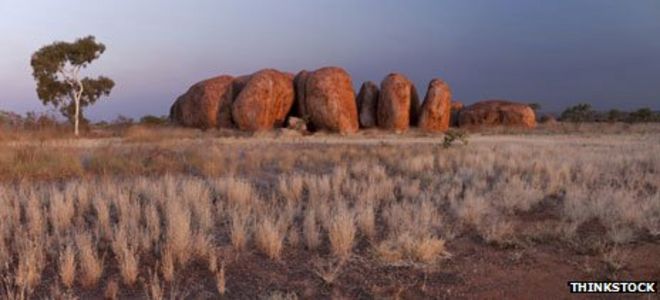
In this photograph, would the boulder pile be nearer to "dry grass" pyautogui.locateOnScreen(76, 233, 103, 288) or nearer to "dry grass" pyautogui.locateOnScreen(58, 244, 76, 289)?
"dry grass" pyautogui.locateOnScreen(76, 233, 103, 288)

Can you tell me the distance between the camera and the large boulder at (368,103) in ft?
113

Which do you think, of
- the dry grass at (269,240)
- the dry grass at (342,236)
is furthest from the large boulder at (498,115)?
the dry grass at (269,240)

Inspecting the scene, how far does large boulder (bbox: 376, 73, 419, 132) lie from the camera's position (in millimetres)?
33000

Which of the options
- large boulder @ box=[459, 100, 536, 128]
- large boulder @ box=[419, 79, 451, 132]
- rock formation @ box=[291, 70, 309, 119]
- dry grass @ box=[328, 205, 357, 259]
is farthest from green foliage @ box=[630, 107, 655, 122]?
dry grass @ box=[328, 205, 357, 259]

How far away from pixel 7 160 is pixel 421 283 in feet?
31.4

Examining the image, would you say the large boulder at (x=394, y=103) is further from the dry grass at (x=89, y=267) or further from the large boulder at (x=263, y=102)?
the dry grass at (x=89, y=267)

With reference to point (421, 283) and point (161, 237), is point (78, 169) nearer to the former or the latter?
point (161, 237)

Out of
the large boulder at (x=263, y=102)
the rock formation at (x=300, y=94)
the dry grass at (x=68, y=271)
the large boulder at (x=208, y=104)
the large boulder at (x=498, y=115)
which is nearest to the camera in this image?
the dry grass at (x=68, y=271)

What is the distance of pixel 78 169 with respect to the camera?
11500 mm

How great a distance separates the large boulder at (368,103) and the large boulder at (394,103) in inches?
19.7

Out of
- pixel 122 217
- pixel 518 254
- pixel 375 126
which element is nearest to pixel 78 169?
pixel 122 217

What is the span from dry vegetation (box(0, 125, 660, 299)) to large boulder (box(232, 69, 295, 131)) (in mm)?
18406

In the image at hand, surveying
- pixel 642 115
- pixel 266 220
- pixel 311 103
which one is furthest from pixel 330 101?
pixel 642 115

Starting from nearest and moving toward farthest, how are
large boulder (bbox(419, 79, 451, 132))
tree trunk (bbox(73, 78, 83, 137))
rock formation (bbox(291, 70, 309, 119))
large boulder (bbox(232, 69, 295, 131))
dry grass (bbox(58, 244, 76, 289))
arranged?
dry grass (bbox(58, 244, 76, 289)) < tree trunk (bbox(73, 78, 83, 137)) < large boulder (bbox(232, 69, 295, 131)) < rock formation (bbox(291, 70, 309, 119)) < large boulder (bbox(419, 79, 451, 132))
